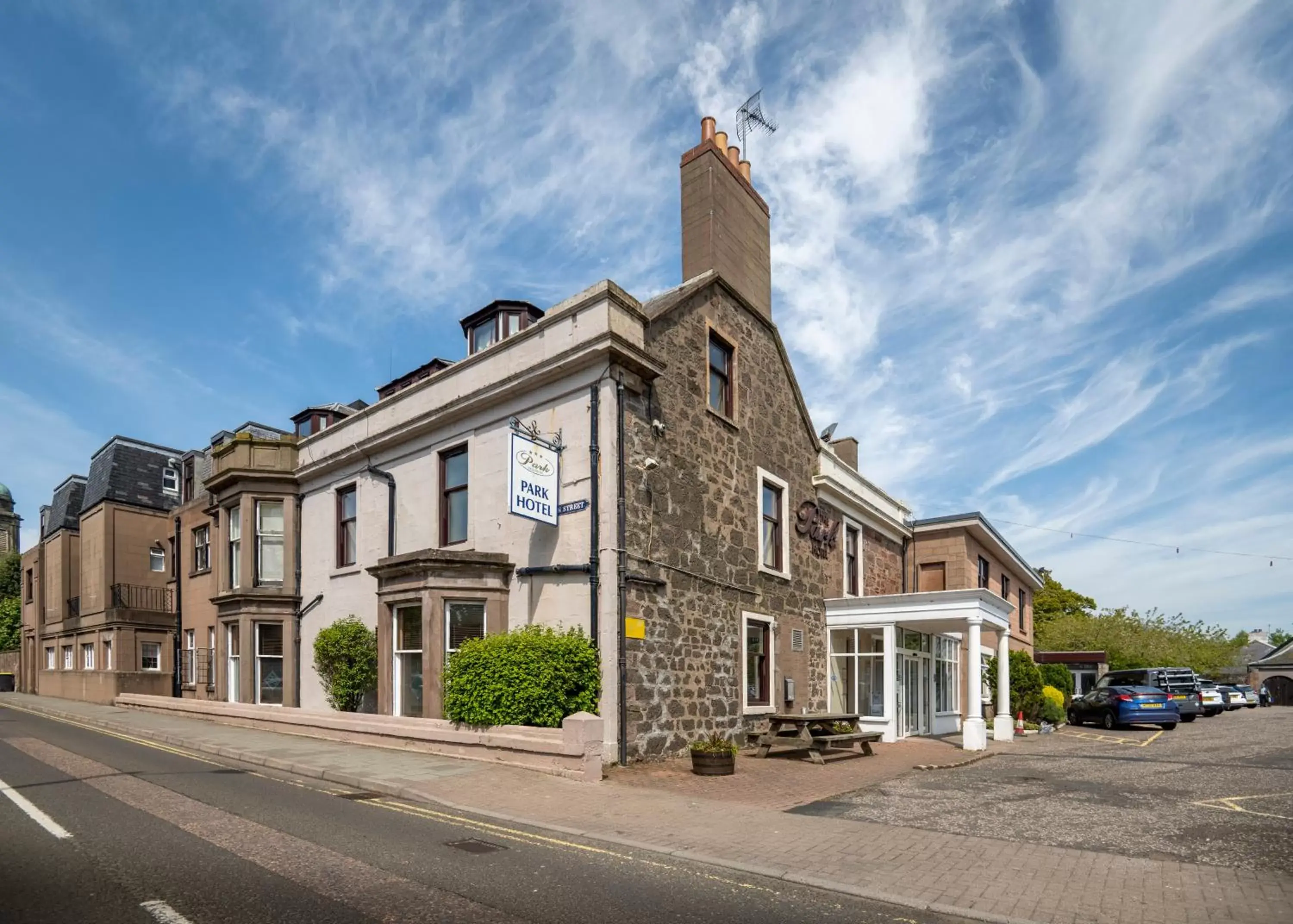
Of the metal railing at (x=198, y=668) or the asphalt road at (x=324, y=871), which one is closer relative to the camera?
the asphalt road at (x=324, y=871)

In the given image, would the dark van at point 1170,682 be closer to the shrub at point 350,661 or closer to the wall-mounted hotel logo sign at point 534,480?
the wall-mounted hotel logo sign at point 534,480

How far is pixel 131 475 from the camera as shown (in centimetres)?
3484

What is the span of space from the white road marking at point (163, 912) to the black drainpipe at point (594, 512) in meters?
9.04

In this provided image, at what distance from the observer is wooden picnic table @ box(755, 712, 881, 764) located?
1684 cm

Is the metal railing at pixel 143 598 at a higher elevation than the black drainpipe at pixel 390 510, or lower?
lower

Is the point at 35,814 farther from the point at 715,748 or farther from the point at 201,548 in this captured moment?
the point at 201,548

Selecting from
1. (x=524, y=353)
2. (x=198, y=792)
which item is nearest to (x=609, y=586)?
(x=524, y=353)

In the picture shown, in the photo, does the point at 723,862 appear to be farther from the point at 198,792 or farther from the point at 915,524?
the point at 915,524

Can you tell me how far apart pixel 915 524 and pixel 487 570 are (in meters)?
17.9

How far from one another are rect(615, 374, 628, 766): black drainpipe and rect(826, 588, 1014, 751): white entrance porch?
8522mm

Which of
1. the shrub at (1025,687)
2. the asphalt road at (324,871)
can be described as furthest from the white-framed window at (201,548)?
the shrub at (1025,687)

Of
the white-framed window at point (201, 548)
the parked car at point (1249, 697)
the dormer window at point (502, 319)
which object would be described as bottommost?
the parked car at point (1249, 697)

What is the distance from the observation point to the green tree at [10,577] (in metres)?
58.4

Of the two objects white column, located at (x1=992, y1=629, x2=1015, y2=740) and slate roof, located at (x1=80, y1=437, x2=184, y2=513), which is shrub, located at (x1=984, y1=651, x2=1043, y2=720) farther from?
slate roof, located at (x1=80, y1=437, x2=184, y2=513)
